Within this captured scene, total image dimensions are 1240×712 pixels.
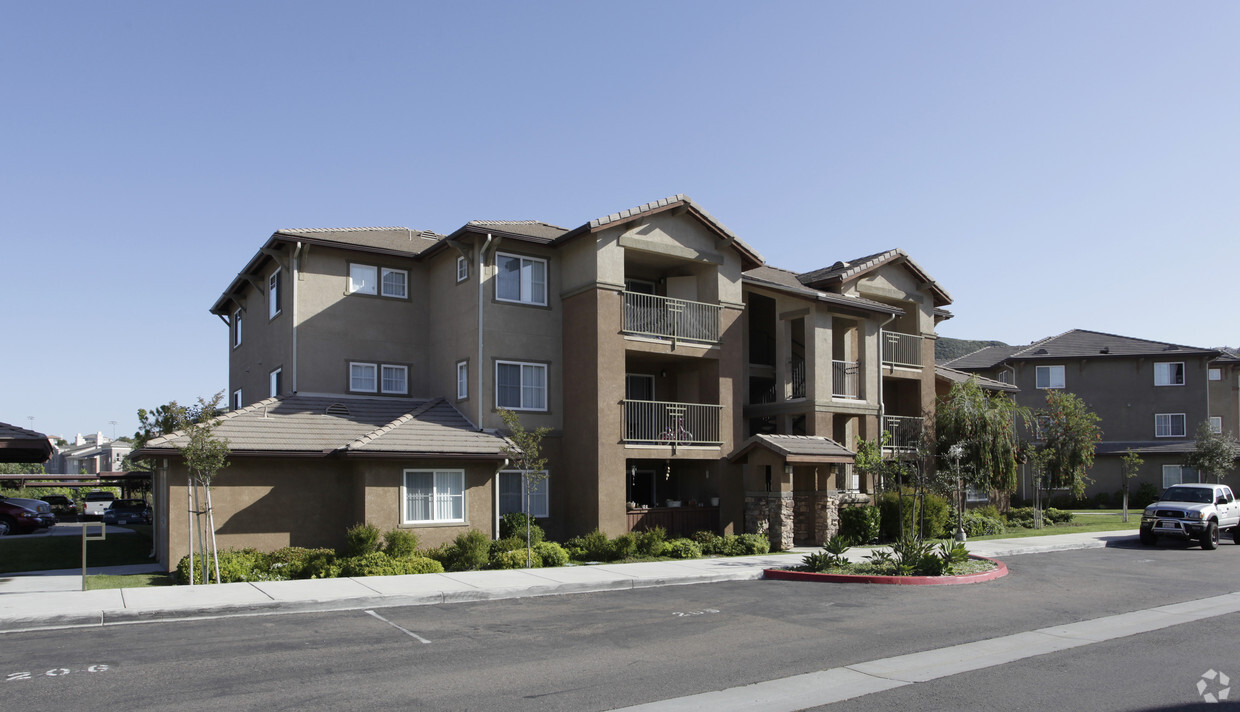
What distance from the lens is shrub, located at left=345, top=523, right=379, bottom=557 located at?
794 inches

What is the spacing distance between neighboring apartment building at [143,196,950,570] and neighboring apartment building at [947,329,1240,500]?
25.5 m

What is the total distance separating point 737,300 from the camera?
89.4 ft

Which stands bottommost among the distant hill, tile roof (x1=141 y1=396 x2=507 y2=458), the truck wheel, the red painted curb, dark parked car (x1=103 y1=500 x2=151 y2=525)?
dark parked car (x1=103 y1=500 x2=151 y2=525)

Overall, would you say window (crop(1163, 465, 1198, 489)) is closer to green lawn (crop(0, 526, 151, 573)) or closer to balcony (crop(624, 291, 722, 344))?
balcony (crop(624, 291, 722, 344))

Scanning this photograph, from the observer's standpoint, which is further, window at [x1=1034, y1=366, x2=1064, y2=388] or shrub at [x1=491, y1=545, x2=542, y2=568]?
window at [x1=1034, y1=366, x2=1064, y2=388]

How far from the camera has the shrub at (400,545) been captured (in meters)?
20.4

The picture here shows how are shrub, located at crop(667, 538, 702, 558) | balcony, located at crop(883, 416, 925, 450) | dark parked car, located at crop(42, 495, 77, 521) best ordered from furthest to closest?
dark parked car, located at crop(42, 495, 77, 521), balcony, located at crop(883, 416, 925, 450), shrub, located at crop(667, 538, 702, 558)

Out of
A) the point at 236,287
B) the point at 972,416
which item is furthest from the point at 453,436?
the point at 972,416

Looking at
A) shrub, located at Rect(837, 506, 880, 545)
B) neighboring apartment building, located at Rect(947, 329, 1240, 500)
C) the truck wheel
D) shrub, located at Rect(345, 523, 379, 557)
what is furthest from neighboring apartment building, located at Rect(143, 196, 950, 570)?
neighboring apartment building, located at Rect(947, 329, 1240, 500)

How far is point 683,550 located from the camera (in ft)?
74.9

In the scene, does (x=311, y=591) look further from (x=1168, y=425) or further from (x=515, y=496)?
(x=1168, y=425)

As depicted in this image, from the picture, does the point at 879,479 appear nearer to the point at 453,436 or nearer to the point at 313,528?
the point at 453,436

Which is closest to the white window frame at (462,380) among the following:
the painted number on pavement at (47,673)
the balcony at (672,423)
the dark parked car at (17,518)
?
the balcony at (672,423)

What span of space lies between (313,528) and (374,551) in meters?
→ 2.10
